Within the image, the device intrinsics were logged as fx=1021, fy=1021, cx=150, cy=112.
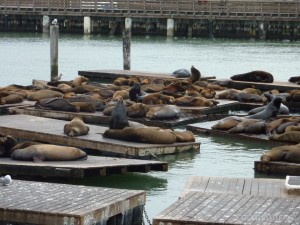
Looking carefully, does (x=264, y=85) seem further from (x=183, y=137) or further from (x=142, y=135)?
(x=142, y=135)

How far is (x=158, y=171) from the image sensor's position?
1173cm

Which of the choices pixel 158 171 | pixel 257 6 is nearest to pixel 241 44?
pixel 257 6

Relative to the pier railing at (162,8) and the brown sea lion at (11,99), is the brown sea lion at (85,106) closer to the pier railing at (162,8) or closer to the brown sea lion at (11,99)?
the brown sea lion at (11,99)

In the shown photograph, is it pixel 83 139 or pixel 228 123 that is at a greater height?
pixel 83 139

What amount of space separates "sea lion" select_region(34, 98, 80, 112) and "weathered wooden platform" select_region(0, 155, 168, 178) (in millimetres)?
4769

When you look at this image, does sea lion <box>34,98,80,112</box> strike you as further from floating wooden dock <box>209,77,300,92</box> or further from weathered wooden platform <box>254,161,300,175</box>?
floating wooden dock <box>209,77,300,92</box>

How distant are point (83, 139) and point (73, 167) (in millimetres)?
2037

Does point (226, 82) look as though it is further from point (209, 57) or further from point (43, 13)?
point (43, 13)

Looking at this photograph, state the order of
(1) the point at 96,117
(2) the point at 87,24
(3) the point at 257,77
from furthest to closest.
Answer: (2) the point at 87,24 < (3) the point at 257,77 < (1) the point at 96,117

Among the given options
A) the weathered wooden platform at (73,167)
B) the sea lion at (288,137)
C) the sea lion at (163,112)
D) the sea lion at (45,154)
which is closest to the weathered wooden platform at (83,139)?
the weathered wooden platform at (73,167)

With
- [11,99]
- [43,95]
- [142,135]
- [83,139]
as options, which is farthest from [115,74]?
[142,135]

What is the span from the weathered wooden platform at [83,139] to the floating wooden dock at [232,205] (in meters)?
2.45

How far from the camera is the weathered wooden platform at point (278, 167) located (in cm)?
1137

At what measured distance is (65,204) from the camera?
8.35 metres
